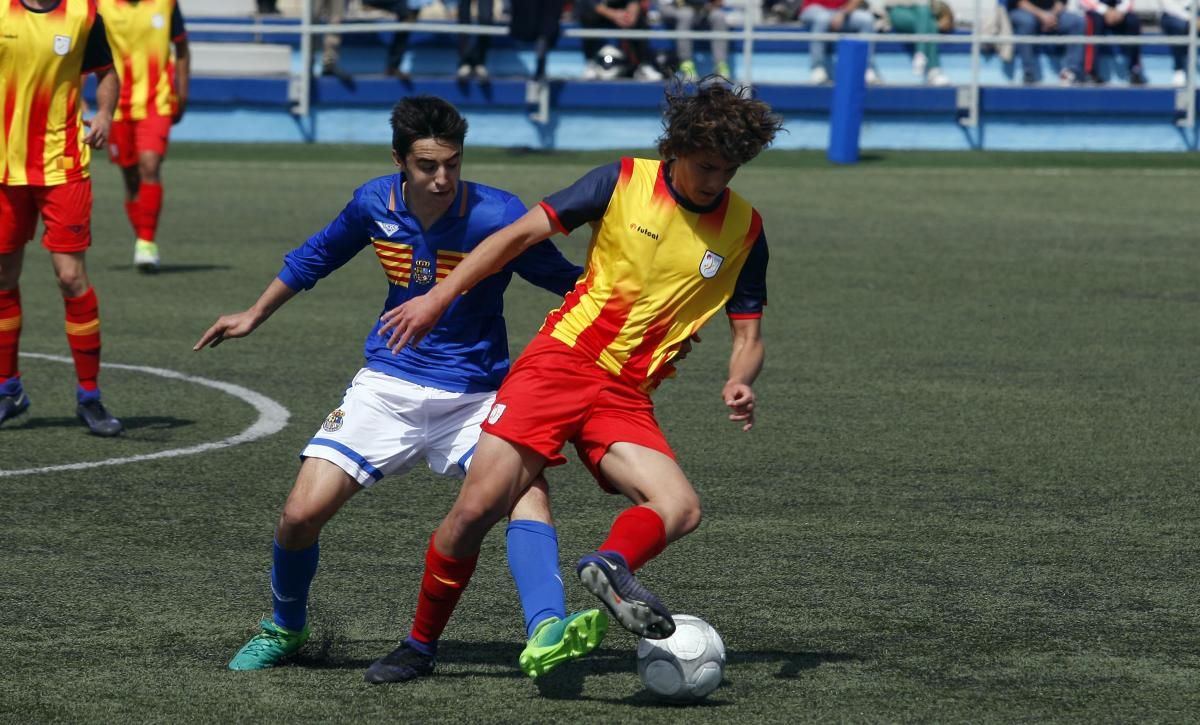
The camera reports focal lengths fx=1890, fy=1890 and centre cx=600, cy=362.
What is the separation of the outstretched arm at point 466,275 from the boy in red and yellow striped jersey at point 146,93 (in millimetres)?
9587

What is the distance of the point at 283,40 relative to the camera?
25922mm

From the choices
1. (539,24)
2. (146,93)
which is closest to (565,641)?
(146,93)

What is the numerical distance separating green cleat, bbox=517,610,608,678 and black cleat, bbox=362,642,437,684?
1.64 feet

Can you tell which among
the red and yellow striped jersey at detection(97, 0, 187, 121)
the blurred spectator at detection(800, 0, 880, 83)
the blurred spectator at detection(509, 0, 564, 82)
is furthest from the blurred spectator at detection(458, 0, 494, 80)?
the red and yellow striped jersey at detection(97, 0, 187, 121)

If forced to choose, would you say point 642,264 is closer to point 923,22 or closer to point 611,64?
point 611,64

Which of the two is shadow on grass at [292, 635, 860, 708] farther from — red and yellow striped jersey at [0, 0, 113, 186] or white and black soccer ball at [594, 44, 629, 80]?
white and black soccer ball at [594, 44, 629, 80]

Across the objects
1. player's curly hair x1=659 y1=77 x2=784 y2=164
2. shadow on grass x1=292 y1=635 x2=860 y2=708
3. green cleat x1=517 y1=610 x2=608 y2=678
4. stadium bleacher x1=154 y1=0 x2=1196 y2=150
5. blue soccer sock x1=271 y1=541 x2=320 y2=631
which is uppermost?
player's curly hair x1=659 y1=77 x2=784 y2=164

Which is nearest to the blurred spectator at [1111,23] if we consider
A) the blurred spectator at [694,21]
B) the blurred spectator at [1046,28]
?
the blurred spectator at [1046,28]

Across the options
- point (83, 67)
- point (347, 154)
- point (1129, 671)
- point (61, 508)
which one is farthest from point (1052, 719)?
point (347, 154)

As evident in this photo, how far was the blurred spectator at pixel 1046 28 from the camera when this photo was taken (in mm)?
25483

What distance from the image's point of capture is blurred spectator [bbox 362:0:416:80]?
24.5m

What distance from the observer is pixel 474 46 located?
24.6 metres

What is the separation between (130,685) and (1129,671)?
2.74 m

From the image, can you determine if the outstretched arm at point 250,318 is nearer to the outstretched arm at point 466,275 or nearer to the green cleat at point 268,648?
the outstretched arm at point 466,275
